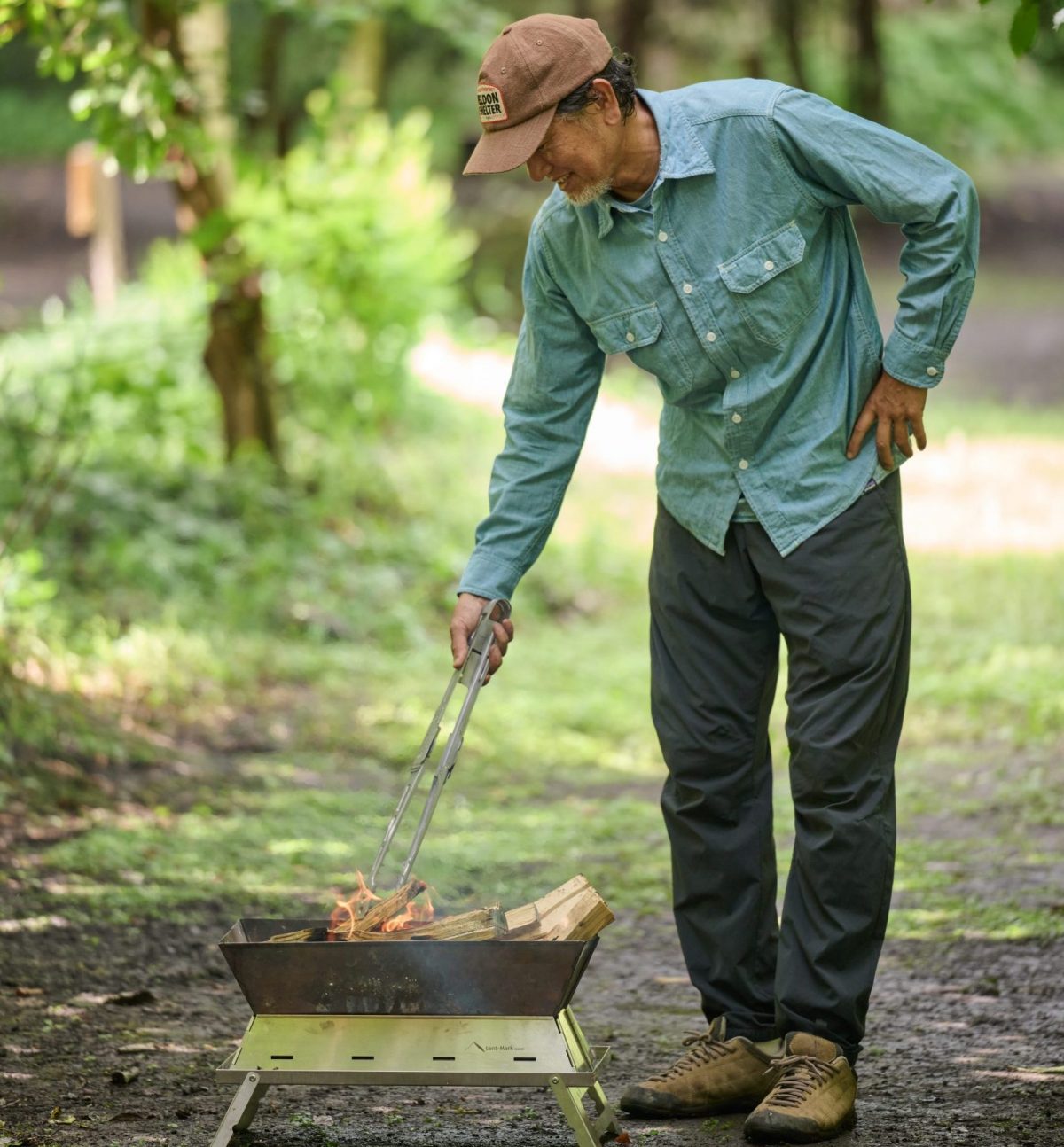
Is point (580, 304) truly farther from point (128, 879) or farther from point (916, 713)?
point (916, 713)

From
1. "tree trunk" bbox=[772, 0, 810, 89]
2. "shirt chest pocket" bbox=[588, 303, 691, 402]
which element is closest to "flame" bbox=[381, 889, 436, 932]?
"shirt chest pocket" bbox=[588, 303, 691, 402]

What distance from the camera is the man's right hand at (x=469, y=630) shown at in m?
3.60

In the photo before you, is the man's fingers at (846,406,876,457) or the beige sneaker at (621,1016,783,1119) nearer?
the man's fingers at (846,406,876,457)

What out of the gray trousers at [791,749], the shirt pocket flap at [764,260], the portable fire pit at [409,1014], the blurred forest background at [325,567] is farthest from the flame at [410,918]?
the blurred forest background at [325,567]

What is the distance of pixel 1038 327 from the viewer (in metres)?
20.0

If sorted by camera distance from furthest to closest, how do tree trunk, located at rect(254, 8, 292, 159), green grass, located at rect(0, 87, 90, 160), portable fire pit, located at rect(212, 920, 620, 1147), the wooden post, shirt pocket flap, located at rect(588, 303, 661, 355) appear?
→ green grass, located at rect(0, 87, 90, 160)
tree trunk, located at rect(254, 8, 292, 159)
the wooden post
shirt pocket flap, located at rect(588, 303, 661, 355)
portable fire pit, located at rect(212, 920, 620, 1147)

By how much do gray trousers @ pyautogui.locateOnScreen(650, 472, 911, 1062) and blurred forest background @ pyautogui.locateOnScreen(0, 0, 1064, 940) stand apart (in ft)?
4.65

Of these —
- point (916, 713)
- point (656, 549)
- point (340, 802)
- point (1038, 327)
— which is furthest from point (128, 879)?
point (1038, 327)

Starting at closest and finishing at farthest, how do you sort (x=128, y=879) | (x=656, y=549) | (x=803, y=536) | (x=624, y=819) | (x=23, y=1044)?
(x=803, y=536), (x=656, y=549), (x=23, y=1044), (x=128, y=879), (x=624, y=819)

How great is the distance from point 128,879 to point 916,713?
150 inches

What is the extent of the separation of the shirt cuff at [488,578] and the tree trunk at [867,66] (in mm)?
21173

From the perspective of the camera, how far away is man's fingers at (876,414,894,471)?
11.5ft

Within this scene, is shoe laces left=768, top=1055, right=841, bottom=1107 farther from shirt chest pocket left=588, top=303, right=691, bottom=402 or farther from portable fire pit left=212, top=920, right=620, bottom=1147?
shirt chest pocket left=588, top=303, right=691, bottom=402

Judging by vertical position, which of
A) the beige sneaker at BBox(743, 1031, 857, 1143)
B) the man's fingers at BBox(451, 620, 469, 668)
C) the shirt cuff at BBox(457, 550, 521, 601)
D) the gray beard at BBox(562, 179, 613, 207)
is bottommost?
the beige sneaker at BBox(743, 1031, 857, 1143)
